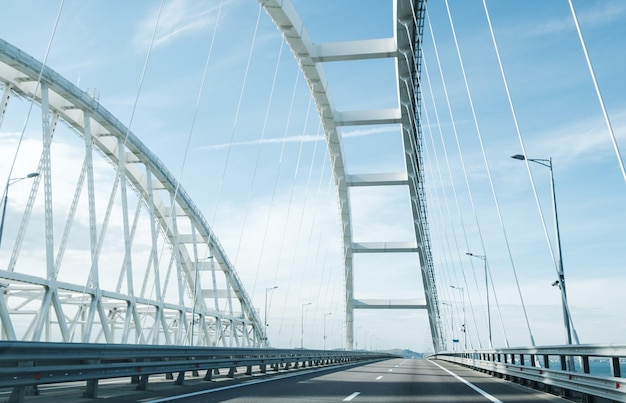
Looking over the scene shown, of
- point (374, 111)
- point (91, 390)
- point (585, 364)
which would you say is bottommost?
point (91, 390)

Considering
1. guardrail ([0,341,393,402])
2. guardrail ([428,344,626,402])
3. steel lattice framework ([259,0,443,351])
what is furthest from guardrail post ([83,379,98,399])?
steel lattice framework ([259,0,443,351])

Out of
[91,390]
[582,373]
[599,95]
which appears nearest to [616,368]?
[582,373]

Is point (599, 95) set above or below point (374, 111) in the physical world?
below

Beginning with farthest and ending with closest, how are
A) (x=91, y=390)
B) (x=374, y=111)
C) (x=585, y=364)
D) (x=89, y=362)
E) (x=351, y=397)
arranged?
(x=374, y=111)
(x=351, y=397)
(x=585, y=364)
(x=91, y=390)
(x=89, y=362)

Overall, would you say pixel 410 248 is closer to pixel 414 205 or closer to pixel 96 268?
pixel 414 205

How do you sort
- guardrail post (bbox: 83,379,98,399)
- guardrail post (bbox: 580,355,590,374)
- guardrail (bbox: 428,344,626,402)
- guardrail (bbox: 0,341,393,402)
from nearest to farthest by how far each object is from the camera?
guardrail (bbox: 0,341,393,402)
guardrail (bbox: 428,344,626,402)
guardrail post (bbox: 83,379,98,399)
guardrail post (bbox: 580,355,590,374)

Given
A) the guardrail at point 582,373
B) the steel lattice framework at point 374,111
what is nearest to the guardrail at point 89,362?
the guardrail at point 582,373

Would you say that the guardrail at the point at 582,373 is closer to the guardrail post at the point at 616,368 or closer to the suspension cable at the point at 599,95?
the guardrail post at the point at 616,368

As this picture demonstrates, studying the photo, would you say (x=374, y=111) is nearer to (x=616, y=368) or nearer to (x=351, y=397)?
(x=351, y=397)

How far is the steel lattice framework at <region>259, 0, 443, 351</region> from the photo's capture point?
29.5 m

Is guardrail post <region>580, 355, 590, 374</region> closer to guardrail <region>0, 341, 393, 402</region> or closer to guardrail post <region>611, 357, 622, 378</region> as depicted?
guardrail post <region>611, 357, 622, 378</region>

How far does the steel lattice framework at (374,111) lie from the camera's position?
96.9 ft

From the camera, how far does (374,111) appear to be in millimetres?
38594

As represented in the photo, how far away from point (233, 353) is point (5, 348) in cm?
868
